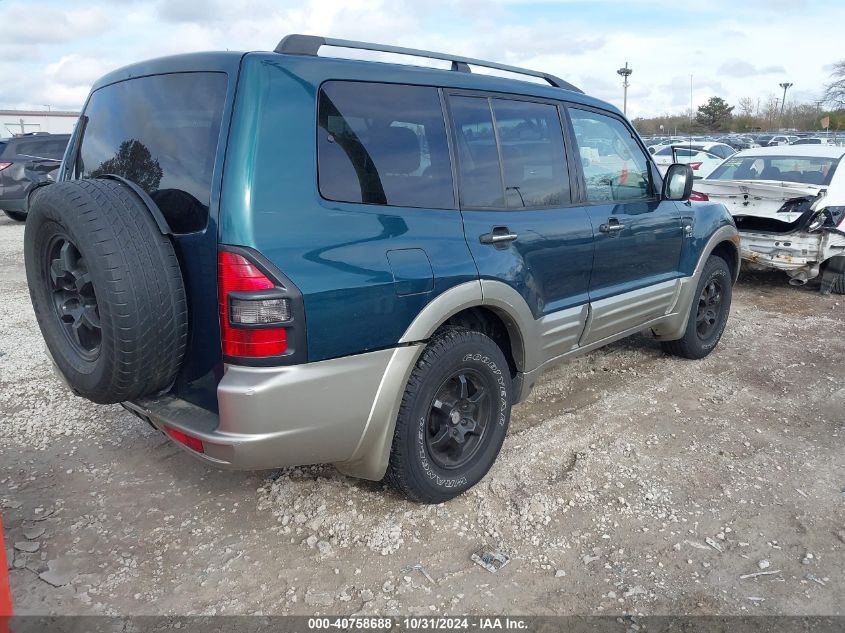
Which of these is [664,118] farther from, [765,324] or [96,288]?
[96,288]

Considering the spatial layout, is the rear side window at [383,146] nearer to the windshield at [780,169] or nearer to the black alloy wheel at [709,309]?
the black alloy wheel at [709,309]

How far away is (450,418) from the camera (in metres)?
3.09

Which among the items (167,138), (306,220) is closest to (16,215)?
(167,138)

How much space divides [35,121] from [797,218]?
42.0 metres

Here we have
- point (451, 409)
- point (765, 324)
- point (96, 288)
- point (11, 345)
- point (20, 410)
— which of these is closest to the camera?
point (96, 288)

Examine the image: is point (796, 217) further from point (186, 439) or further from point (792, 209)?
point (186, 439)

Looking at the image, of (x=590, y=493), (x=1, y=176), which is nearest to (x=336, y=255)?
(x=590, y=493)

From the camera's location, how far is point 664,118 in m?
59.0

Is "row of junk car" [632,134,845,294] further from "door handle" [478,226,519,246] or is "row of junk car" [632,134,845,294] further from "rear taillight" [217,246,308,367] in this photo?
"rear taillight" [217,246,308,367]

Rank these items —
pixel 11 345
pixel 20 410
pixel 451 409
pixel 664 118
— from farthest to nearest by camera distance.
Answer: pixel 664 118
pixel 11 345
pixel 20 410
pixel 451 409

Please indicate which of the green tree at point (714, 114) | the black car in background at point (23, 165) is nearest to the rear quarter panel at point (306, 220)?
the black car in background at point (23, 165)

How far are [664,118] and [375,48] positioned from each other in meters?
62.5

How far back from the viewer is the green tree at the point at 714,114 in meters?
54.5

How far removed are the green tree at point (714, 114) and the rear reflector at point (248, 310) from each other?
5940 centimetres
